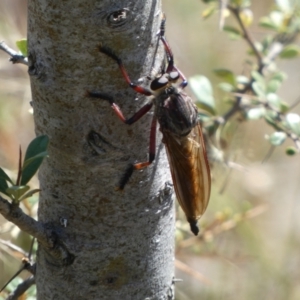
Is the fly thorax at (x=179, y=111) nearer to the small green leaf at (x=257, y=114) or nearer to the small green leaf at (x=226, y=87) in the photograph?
the small green leaf at (x=257, y=114)

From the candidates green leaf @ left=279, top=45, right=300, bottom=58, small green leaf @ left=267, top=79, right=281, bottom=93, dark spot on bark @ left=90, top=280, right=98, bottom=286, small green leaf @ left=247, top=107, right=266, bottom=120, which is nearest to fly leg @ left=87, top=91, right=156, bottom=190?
dark spot on bark @ left=90, top=280, right=98, bottom=286

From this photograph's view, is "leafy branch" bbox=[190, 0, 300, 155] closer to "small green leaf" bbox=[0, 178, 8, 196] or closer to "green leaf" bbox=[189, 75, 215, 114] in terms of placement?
"green leaf" bbox=[189, 75, 215, 114]

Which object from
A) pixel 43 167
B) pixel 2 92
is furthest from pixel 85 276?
pixel 2 92

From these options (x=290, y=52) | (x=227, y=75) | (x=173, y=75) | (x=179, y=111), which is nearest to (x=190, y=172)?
(x=179, y=111)

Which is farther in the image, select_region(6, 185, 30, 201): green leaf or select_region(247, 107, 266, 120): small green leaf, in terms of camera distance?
select_region(247, 107, 266, 120): small green leaf

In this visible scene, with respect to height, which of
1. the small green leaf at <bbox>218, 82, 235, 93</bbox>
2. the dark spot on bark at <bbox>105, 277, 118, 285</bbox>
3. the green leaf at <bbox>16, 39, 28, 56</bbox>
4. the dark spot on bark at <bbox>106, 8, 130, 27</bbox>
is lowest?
the small green leaf at <bbox>218, 82, 235, 93</bbox>

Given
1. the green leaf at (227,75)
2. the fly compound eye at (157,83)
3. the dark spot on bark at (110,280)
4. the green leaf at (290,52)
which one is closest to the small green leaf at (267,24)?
the green leaf at (290,52)

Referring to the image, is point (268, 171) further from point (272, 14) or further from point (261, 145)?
point (272, 14)

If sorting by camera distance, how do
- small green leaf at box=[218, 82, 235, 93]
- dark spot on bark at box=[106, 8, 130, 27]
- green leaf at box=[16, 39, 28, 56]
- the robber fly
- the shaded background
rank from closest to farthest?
dark spot on bark at box=[106, 8, 130, 27] → green leaf at box=[16, 39, 28, 56] → the robber fly → small green leaf at box=[218, 82, 235, 93] → the shaded background
